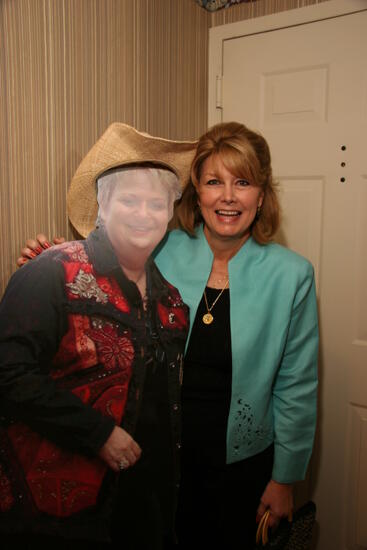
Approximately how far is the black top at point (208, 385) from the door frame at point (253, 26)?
0.93 metres

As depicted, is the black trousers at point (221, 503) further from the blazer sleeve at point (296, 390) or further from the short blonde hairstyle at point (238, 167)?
the short blonde hairstyle at point (238, 167)

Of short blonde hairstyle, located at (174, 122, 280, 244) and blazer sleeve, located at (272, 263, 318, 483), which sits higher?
short blonde hairstyle, located at (174, 122, 280, 244)

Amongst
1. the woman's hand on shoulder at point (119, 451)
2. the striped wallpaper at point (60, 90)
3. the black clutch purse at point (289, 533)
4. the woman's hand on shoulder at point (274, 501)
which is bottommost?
the black clutch purse at point (289, 533)

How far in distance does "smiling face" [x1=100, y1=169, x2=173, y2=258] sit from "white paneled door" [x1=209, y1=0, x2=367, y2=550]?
931 mm

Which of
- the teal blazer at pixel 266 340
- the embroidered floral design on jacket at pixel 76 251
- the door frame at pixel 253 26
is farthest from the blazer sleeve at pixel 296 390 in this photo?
the door frame at pixel 253 26

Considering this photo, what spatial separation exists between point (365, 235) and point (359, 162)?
24 centimetres

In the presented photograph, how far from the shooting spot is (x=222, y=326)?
1.13 metres

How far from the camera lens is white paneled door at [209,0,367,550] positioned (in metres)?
1.59

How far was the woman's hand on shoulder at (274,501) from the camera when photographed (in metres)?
1.25

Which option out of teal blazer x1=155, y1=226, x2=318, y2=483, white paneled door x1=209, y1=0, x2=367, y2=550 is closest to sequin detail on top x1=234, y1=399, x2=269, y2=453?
teal blazer x1=155, y1=226, x2=318, y2=483

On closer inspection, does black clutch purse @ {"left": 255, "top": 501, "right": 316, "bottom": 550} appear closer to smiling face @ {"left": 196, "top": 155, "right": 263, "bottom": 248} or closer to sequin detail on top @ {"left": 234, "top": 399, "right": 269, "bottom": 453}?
sequin detail on top @ {"left": 234, "top": 399, "right": 269, "bottom": 453}

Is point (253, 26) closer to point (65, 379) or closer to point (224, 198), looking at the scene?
point (224, 198)

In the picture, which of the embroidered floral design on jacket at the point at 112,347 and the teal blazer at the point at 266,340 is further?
the teal blazer at the point at 266,340

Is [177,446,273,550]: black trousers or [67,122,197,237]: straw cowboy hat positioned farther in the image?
[177,446,273,550]: black trousers
